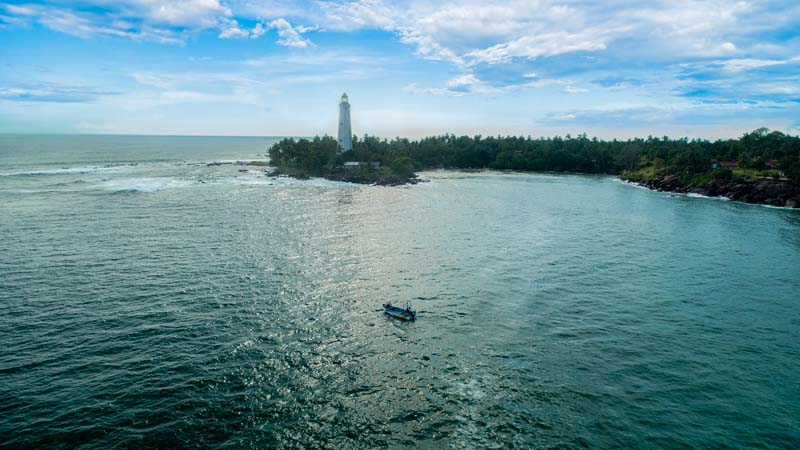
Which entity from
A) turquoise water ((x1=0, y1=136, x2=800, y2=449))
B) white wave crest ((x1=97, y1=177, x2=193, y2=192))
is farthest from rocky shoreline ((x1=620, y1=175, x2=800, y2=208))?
white wave crest ((x1=97, y1=177, x2=193, y2=192))

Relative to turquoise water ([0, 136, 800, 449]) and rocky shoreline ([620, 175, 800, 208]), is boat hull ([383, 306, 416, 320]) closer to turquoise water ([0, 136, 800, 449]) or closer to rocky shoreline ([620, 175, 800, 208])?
turquoise water ([0, 136, 800, 449])

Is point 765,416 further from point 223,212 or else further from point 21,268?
point 223,212

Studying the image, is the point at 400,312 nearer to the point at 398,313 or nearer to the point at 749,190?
the point at 398,313

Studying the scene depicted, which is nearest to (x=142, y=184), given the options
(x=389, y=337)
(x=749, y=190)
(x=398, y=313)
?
(x=398, y=313)

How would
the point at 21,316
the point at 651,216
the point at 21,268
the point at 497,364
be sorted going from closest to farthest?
the point at 497,364 < the point at 21,316 < the point at 21,268 < the point at 651,216

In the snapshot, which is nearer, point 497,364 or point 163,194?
point 497,364

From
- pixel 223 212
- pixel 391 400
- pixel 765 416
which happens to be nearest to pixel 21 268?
pixel 223 212
